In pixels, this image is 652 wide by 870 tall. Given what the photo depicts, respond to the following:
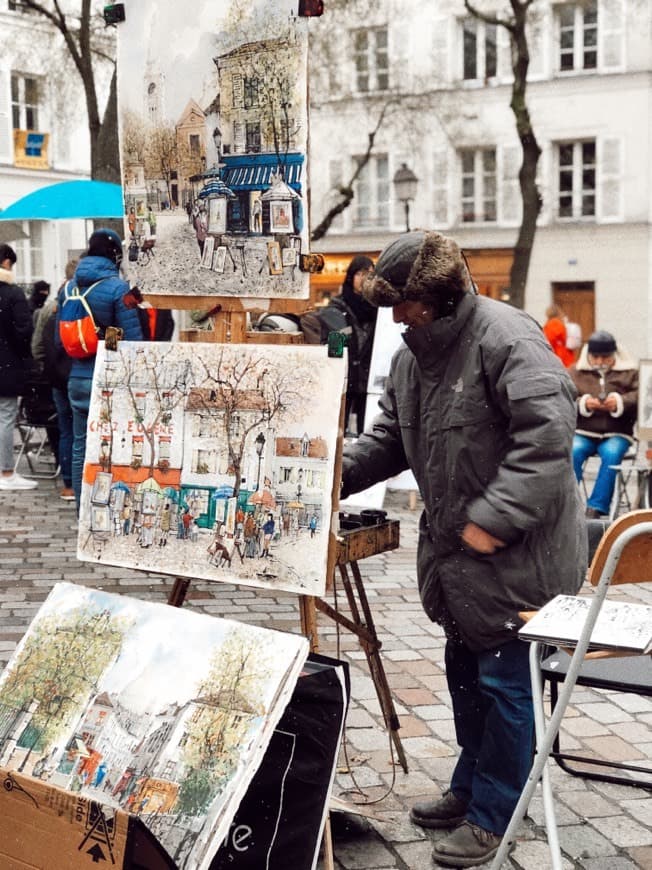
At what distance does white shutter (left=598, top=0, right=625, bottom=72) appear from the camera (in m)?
28.0

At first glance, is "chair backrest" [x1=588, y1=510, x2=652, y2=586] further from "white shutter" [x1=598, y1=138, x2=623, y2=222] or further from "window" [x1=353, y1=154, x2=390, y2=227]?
"window" [x1=353, y1=154, x2=390, y2=227]

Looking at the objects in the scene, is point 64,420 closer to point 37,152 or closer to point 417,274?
point 417,274

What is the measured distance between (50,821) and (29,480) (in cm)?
795

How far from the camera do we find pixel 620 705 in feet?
15.9

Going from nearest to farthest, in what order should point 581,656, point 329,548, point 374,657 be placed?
point 581,656, point 329,548, point 374,657

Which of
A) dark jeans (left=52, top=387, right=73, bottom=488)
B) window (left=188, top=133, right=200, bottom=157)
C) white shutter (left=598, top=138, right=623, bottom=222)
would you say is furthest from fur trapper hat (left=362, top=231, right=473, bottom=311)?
white shutter (left=598, top=138, right=623, bottom=222)

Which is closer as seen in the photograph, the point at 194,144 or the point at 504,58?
the point at 194,144

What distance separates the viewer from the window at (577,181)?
28.6 m

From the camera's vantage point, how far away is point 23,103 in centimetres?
2708

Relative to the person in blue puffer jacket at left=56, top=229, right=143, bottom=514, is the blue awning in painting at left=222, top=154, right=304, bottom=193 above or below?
above

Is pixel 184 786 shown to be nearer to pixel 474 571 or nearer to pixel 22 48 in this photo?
pixel 474 571

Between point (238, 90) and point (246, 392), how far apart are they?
0.89 meters

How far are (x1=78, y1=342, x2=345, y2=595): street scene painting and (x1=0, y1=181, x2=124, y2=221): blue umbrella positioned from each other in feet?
25.0

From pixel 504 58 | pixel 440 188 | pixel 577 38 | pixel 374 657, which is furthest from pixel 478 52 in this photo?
pixel 374 657
